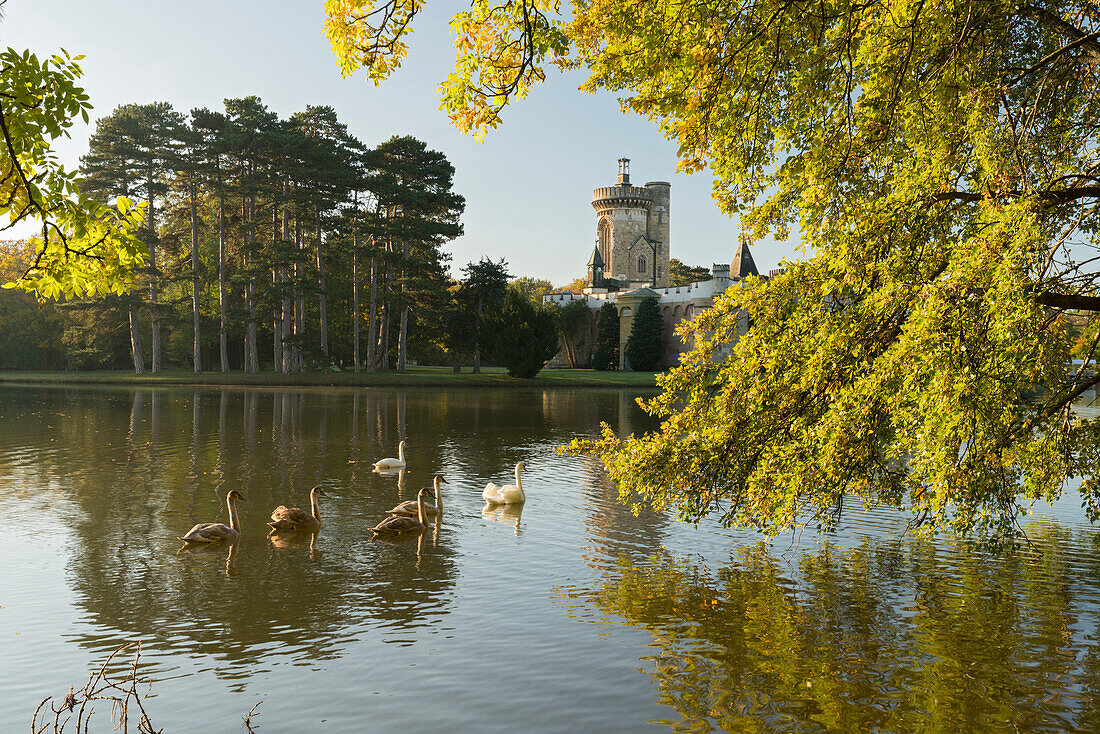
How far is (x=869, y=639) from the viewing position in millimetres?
7879

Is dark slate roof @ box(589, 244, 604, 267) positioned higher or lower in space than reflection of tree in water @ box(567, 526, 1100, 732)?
higher

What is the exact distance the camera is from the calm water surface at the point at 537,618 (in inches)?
252

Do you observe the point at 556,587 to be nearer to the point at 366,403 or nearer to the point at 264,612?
the point at 264,612

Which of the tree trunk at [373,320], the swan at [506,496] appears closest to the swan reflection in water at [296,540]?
the swan at [506,496]

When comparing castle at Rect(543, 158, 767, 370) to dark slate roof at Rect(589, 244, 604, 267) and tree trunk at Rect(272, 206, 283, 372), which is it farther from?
tree trunk at Rect(272, 206, 283, 372)

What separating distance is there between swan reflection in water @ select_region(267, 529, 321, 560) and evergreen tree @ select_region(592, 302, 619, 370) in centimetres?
7527

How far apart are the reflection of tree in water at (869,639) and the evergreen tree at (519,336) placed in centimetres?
4830

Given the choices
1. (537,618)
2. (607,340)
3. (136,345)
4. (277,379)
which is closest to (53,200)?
(537,618)

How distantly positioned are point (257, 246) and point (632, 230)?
2485 inches

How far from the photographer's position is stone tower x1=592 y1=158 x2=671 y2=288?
10488 cm

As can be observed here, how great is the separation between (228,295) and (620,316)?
43.8 metres

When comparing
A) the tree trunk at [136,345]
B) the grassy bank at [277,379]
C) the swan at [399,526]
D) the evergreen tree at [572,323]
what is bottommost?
the swan at [399,526]

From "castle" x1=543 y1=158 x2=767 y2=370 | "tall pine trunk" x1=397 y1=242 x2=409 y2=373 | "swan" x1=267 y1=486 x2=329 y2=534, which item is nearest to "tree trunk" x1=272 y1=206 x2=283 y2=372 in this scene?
"tall pine trunk" x1=397 y1=242 x2=409 y2=373

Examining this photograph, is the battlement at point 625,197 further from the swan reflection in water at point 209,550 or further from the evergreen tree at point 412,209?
the swan reflection in water at point 209,550
